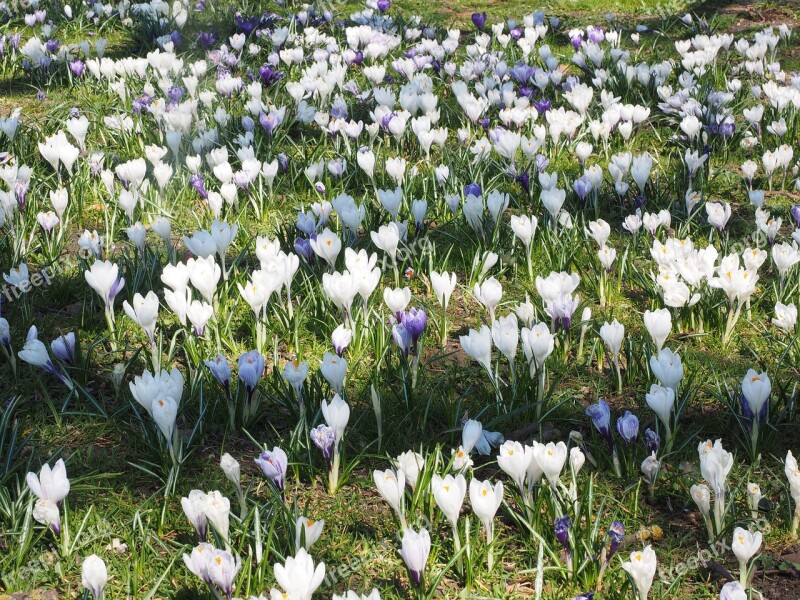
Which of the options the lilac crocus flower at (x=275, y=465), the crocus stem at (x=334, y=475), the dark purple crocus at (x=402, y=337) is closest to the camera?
the lilac crocus flower at (x=275, y=465)

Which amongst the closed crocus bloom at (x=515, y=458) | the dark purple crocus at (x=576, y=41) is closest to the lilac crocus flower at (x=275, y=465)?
the closed crocus bloom at (x=515, y=458)

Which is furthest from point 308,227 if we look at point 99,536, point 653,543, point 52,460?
point 653,543

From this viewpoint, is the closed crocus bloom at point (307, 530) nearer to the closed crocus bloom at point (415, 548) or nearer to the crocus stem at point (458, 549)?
the closed crocus bloom at point (415, 548)

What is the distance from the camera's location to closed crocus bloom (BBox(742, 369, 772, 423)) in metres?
2.52

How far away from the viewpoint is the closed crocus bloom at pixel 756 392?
2.52 metres

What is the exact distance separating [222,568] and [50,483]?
21.7 inches

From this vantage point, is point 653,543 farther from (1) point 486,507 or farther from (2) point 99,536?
(2) point 99,536

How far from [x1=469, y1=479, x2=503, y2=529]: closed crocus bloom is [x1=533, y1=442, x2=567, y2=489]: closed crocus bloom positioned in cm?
16

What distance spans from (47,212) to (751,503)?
328 centimetres

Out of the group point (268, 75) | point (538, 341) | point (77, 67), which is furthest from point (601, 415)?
point (77, 67)

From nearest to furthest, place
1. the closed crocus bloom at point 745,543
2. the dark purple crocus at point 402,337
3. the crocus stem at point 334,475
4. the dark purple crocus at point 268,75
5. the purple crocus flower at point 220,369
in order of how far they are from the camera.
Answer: the closed crocus bloom at point 745,543
the crocus stem at point 334,475
the purple crocus flower at point 220,369
the dark purple crocus at point 402,337
the dark purple crocus at point 268,75

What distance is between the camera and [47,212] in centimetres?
414

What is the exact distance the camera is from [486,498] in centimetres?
216

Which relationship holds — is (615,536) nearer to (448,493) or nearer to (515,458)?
(515,458)
